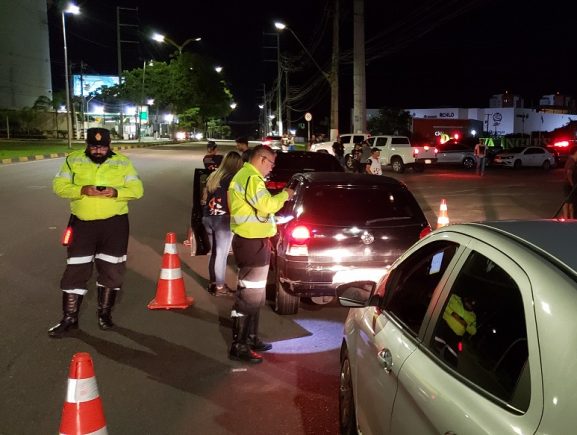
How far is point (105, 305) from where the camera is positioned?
6254mm

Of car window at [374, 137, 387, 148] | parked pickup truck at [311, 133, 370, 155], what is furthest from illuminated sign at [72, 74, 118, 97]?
car window at [374, 137, 387, 148]

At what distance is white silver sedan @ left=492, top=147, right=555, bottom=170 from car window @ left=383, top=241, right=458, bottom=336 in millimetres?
34227

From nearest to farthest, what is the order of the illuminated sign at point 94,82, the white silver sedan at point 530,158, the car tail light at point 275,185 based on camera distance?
the car tail light at point 275,185 < the white silver sedan at point 530,158 < the illuminated sign at point 94,82

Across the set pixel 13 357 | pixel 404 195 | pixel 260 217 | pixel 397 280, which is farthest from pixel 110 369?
pixel 404 195

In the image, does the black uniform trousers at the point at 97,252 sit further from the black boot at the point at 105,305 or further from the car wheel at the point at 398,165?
the car wheel at the point at 398,165

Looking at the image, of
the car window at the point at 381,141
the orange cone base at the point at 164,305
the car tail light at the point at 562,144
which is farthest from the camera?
the car tail light at the point at 562,144

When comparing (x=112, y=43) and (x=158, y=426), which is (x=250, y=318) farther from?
(x=112, y=43)

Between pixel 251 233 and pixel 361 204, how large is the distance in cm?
193

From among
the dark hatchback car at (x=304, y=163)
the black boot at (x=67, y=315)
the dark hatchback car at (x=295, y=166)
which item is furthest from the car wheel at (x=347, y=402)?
the dark hatchback car at (x=304, y=163)

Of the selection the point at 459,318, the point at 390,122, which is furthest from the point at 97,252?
the point at 390,122

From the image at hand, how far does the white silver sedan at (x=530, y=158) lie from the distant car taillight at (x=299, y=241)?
103ft

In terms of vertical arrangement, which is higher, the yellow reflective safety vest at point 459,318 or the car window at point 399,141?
the car window at point 399,141

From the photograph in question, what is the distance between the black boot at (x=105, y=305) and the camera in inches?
245

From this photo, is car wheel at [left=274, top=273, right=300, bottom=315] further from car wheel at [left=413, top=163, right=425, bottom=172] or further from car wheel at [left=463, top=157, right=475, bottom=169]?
car wheel at [left=463, top=157, right=475, bottom=169]
